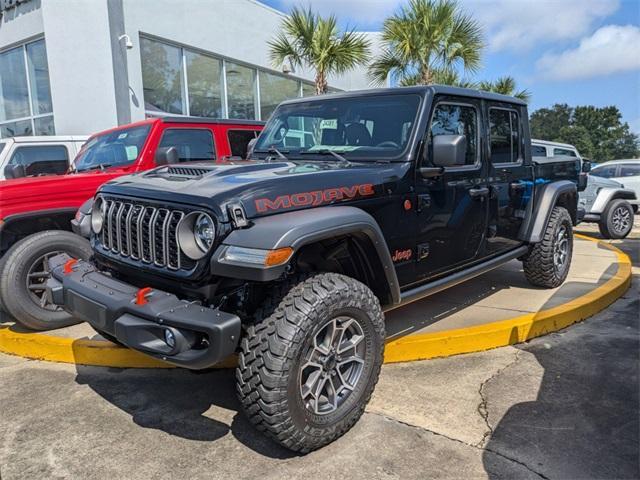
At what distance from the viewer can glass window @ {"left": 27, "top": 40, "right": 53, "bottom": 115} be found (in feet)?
36.3

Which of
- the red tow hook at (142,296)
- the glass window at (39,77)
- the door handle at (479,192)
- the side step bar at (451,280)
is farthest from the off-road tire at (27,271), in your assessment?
the glass window at (39,77)

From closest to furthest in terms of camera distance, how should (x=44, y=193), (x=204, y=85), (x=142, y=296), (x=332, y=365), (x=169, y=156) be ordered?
(x=142, y=296) < (x=332, y=365) < (x=44, y=193) < (x=169, y=156) < (x=204, y=85)

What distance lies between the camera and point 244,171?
3016 mm

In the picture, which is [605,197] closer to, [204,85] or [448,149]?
[448,149]

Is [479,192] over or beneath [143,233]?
over

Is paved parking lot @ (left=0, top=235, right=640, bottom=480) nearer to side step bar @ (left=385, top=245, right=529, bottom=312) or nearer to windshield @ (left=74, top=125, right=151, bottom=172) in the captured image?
side step bar @ (left=385, top=245, right=529, bottom=312)

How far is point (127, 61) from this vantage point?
34.4ft

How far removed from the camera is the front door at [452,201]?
346cm

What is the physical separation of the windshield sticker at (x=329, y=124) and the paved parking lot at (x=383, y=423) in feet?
6.04

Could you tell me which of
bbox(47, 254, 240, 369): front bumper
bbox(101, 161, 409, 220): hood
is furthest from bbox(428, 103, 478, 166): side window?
bbox(47, 254, 240, 369): front bumper

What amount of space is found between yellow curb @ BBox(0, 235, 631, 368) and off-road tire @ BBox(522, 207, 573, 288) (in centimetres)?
75

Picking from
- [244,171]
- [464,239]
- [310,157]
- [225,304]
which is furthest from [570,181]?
[225,304]

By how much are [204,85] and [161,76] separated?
128cm

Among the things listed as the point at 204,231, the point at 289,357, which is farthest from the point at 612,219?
the point at 204,231
